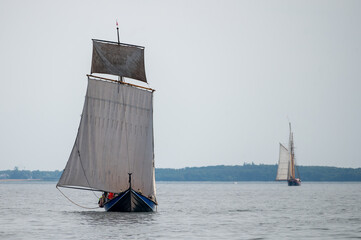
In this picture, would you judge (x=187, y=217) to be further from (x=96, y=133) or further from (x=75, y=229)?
(x=75, y=229)

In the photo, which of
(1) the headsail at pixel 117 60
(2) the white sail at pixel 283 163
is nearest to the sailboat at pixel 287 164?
(2) the white sail at pixel 283 163

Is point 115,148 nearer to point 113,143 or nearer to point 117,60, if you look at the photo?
point 113,143

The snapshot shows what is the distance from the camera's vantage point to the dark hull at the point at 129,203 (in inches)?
1907

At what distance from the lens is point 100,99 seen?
2039 inches

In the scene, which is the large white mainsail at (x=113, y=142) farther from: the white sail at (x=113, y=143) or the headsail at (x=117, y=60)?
the headsail at (x=117, y=60)

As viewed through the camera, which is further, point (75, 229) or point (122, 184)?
point (122, 184)

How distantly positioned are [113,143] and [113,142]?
0.09m

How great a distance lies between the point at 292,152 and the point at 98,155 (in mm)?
120695

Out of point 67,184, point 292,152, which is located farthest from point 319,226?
point 292,152

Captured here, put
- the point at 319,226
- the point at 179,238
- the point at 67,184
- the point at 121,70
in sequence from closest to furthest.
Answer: the point at 179,238
the point at 319,226
the point at 67,184
the point at 121,70

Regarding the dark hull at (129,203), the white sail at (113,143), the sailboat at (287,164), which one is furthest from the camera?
the sailboat at (287,164)

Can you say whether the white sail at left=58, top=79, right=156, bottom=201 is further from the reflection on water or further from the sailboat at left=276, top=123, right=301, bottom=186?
the sailboat at left=276, top=123, right=301, bottom=186

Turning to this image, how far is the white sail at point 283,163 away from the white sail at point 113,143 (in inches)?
4668

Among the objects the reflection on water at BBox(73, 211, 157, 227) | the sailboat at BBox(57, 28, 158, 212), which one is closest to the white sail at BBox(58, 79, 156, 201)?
the sailboat at BBox(57, 28, 158, 212)
